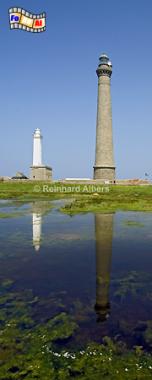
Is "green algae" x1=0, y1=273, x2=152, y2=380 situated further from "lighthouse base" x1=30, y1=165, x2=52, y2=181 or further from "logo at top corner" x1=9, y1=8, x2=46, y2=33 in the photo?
"lighthouse base" x1=30, y1=165, x2=52, y2=181

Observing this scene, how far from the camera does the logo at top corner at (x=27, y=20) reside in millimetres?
34094

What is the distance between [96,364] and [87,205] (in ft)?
82.5

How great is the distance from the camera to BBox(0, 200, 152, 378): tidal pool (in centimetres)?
Answer: 664

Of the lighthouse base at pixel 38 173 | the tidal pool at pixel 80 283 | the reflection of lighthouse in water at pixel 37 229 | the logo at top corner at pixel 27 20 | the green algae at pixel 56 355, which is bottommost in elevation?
the green algae at pixel 56 355

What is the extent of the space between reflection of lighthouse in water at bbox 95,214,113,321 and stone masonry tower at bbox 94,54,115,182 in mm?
43714

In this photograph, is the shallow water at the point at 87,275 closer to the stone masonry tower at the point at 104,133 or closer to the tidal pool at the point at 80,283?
the tidal pool at the point at 80,283

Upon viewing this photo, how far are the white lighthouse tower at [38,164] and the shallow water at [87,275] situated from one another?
48.6 metres

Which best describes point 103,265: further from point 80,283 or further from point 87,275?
point 80,283

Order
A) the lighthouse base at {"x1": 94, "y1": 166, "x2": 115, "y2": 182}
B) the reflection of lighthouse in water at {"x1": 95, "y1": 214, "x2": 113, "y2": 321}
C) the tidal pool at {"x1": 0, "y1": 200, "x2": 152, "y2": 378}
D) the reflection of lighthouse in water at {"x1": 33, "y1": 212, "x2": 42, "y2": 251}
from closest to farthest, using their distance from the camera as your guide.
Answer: the tidal pool at {"x1": 0, "y1": 200, "x2": 152, "y2": 378} → the reflection of lighthouse in water at {"x1": 95, "y1": 214, "x2": 113, "y2": 321} → the reflection of lighthouse in water at {"x1": 33, "y1": 212, "x2": 42, "y2": 251} → the lighthouse base at {"x1": 94, "y1": 166, "x2": 115, "y2": 182}

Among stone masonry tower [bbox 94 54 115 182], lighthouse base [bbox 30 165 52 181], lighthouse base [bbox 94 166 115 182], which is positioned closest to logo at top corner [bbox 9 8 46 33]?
stone masonry tower [bbox 94 54 115 182]

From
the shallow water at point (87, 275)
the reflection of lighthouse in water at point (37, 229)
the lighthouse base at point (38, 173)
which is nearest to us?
the shallow water at point (87, 275)

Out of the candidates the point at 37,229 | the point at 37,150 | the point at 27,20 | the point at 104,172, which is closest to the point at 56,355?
the point at 37,229

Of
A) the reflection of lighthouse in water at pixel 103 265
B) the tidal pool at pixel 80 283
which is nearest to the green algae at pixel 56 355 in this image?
the tidal pool at pixel 80 283

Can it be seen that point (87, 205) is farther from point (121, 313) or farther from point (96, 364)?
point (96, 364)
